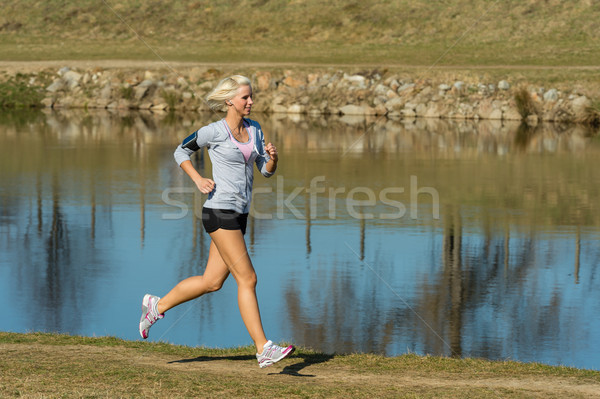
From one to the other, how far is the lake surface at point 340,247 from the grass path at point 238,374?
133 cm

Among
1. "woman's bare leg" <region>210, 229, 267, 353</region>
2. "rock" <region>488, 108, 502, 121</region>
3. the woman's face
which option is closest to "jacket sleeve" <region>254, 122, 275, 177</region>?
the woman's face

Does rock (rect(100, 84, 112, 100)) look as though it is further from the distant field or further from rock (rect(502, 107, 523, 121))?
rock (rect(502, 107, 523, 121))

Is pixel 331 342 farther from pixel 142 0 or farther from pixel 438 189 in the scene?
pixel 142 0

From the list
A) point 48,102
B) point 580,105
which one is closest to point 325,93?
point 580,105

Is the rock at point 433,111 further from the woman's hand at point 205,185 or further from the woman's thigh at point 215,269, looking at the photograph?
the woman's hand at point 205,185

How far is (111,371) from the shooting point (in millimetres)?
7477

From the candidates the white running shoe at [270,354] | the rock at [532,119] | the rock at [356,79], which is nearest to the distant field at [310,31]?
the rock at [356,79]

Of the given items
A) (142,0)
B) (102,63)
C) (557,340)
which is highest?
(142,0)

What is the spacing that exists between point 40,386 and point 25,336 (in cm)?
219

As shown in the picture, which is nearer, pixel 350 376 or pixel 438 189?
pixel 350 376

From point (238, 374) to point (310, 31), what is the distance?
2198 inches

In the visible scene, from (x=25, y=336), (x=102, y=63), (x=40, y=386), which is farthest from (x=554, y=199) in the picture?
(x=102, y=63)

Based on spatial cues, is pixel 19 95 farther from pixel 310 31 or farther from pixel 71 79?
pixel 310 31

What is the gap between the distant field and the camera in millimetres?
53312
